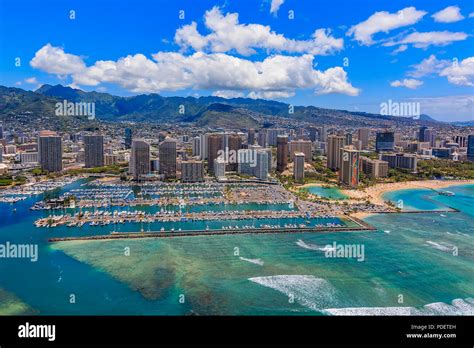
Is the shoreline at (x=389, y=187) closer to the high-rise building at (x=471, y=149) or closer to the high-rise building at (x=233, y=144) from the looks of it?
the high-rise building at (x=471, y=149)

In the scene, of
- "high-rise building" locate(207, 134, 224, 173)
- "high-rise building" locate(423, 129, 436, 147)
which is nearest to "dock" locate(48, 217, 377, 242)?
"high-rise building" locate(207, 134, 224, 173)

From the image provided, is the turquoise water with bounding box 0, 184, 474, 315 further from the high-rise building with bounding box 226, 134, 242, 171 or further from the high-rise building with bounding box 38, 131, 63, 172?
the high-rise building with bounding box 226, 134, 242, 171

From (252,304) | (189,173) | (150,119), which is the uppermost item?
(150,119)

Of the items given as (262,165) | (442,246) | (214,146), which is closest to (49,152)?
(214,146)

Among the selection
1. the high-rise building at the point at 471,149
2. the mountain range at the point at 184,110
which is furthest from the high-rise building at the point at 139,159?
the mountain range at the point at 184,110
